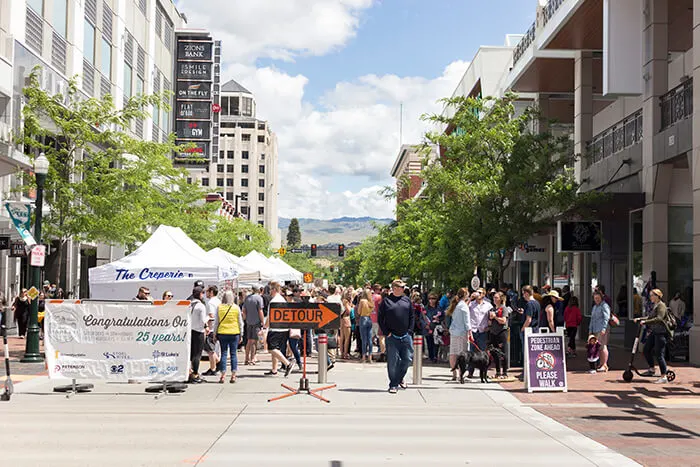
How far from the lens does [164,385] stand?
15.2 metres

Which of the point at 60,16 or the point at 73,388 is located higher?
the point at 60,16

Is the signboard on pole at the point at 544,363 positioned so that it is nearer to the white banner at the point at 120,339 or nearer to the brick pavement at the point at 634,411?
the brick pavement at the point at 634,411

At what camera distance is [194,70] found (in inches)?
2243

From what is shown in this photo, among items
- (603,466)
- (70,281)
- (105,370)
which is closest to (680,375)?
(603,466)

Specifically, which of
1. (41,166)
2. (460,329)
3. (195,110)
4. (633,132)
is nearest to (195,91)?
(195,110)

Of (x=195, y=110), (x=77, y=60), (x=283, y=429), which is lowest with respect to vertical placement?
(x=283, y=429)

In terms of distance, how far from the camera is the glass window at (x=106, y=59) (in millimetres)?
39531

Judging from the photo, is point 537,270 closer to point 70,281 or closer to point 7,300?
point 70,281

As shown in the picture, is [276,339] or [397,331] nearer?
[397,331]

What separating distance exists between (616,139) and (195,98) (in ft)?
108

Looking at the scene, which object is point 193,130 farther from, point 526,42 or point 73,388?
point 73,388

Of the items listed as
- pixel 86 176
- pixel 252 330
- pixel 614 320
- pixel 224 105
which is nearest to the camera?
pixel 614 320

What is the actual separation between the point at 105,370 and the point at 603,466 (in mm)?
9161

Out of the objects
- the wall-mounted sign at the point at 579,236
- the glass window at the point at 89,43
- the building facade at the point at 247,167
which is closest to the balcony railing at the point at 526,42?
the wall-mounted sign at the point at 579,236
